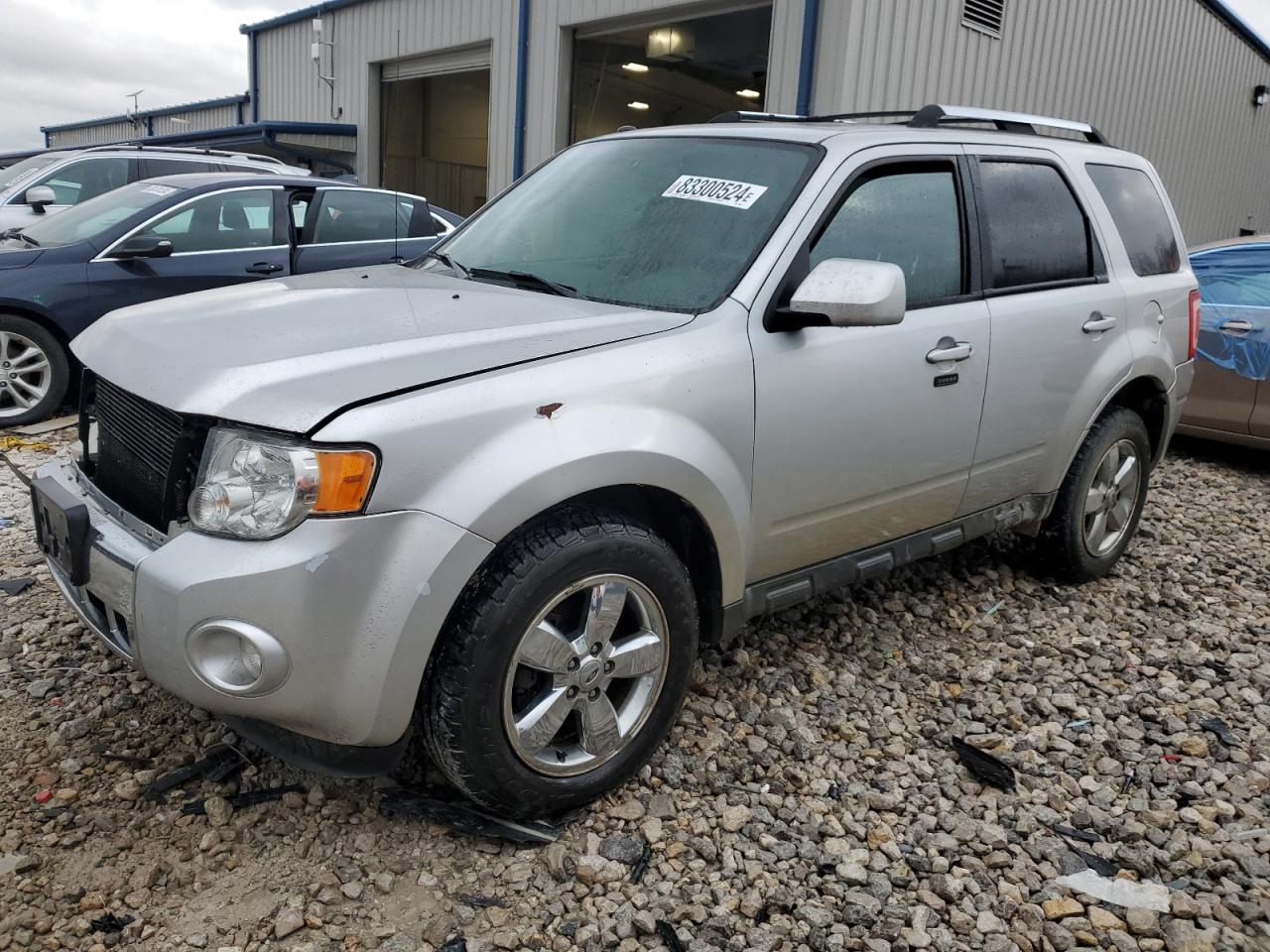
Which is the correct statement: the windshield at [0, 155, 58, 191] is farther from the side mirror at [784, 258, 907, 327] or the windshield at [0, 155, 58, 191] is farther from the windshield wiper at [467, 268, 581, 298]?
the side mirror at [784, 258, 907, 327]

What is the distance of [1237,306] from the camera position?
664cm

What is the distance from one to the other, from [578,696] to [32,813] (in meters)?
1.45

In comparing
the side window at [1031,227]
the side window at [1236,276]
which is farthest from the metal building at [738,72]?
the side window at [1031,227]

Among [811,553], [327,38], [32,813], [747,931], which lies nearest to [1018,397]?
[811,553]

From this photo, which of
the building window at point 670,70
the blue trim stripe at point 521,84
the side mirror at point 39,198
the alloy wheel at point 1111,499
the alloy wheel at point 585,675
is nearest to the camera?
the alloy wheel at point 585,675

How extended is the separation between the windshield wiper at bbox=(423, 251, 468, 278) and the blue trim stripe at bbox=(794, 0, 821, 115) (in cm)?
638

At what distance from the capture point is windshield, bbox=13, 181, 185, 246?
6.77 meters

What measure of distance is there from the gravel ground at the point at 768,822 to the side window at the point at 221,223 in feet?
12.1

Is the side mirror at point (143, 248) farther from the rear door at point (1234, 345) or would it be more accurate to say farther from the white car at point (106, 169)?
the rear door at point (1234, 345)

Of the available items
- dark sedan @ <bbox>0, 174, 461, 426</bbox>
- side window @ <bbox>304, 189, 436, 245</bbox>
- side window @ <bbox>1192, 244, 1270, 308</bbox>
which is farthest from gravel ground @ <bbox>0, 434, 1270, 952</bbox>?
side window @ <bbox>304, 189, 436, 245</bbox>

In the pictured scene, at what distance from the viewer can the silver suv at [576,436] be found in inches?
85.4

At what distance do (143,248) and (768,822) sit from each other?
580cm

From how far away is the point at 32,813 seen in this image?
261 centimetres

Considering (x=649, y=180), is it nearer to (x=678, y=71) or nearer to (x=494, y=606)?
(x=494, y=606)
